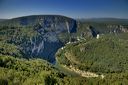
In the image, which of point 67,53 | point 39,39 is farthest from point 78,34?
point 67,53

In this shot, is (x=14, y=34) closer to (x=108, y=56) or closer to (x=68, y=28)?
(x=108, y=56)

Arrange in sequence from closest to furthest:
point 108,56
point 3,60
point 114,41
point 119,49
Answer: point 3,60
point 108,56
point 119,49
point 114,41

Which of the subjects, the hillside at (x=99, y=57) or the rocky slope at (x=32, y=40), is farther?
the rocky slope at (x=32, y=40)

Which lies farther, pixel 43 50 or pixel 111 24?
pixel 111 24

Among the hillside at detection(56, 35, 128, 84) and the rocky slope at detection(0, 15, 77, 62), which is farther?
the rocky slope at detection(0, 15, 77, 62)

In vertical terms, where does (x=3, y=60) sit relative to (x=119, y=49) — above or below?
above

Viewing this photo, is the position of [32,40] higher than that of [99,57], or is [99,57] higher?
[32,40]

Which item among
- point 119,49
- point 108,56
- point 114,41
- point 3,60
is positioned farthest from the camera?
point 114,41

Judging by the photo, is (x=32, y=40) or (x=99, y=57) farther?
(x=32, y=40)

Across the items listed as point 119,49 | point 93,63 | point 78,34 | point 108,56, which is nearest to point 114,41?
point 119,49

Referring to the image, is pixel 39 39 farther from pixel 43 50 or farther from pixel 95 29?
pixel 95 29
